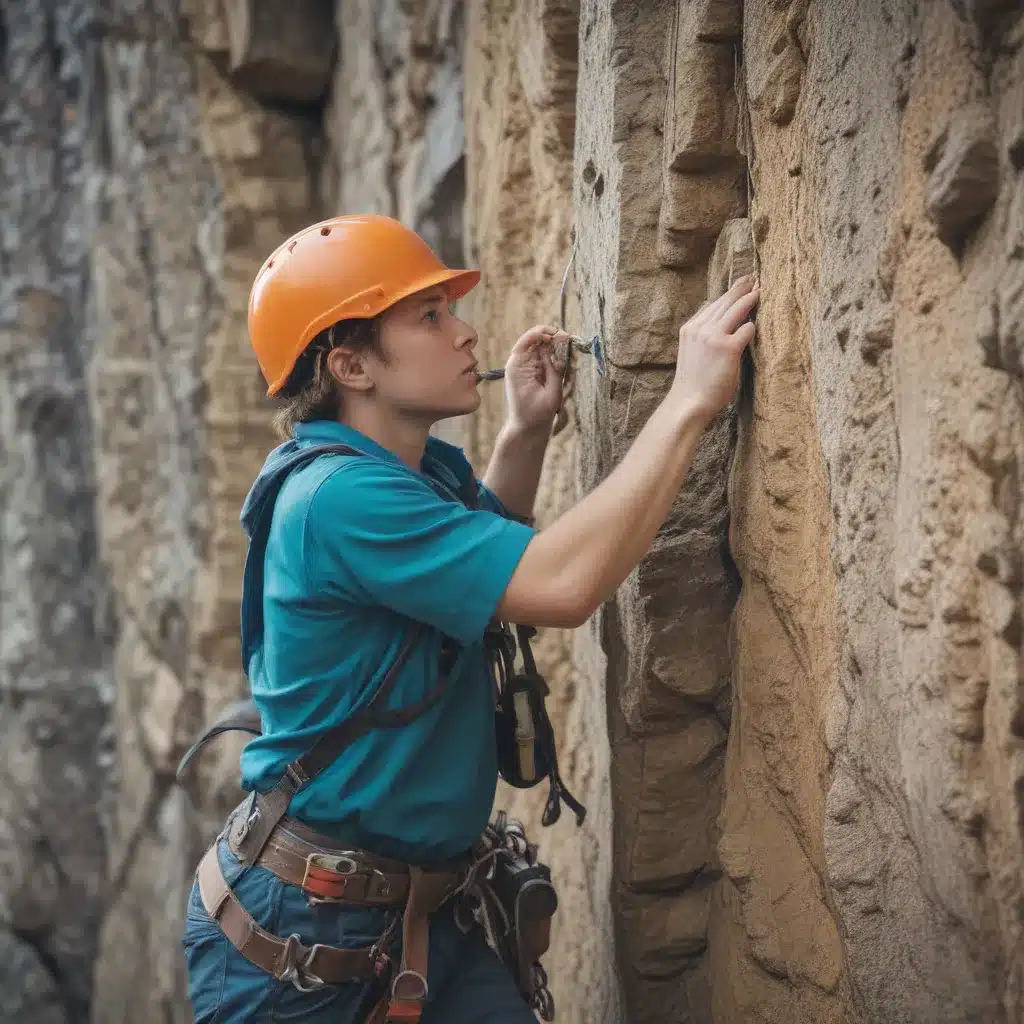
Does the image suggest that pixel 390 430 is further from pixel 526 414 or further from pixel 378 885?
pixel 378 885

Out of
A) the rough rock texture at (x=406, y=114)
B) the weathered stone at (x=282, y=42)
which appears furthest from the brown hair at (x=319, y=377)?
the weathered stone at (x=282, y=42)

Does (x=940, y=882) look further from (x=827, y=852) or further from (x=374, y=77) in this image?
(x=374, y=77)

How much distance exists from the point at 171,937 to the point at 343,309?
5.18 m

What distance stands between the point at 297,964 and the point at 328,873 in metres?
0.13

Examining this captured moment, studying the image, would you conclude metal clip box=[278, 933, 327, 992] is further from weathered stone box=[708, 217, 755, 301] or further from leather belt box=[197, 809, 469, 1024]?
weathered stone box=[708, 217, 755, 301]

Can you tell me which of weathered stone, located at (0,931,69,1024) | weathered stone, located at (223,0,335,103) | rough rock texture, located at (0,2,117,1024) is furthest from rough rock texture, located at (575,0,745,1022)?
weathered stone, located at (0,931,69,1024)

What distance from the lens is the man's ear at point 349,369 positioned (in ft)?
6.05

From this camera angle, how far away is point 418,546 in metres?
1.55

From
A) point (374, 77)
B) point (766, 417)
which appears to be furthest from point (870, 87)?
point (374, 77)

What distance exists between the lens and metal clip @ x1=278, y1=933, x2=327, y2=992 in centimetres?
174

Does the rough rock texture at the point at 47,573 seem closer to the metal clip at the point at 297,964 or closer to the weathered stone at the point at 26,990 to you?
the weathered stone at the point at 26,990

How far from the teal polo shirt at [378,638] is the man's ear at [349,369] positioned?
7 centimetres

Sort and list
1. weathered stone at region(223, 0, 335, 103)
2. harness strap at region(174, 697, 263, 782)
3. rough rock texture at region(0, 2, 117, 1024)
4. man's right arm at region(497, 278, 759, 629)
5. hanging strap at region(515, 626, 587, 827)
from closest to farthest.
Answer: man's right arm at region(497, 278, 759, 629)
hanging strap at region(515, 626, 587, 827)
harness strap at region(174, 697, 263, 782)
weathered stone at region(223, 0, 335, 103)
rough rock texture at region(0, 2, 117, 1024)

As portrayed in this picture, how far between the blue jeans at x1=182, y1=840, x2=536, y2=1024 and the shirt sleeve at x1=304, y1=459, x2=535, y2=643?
49cm
